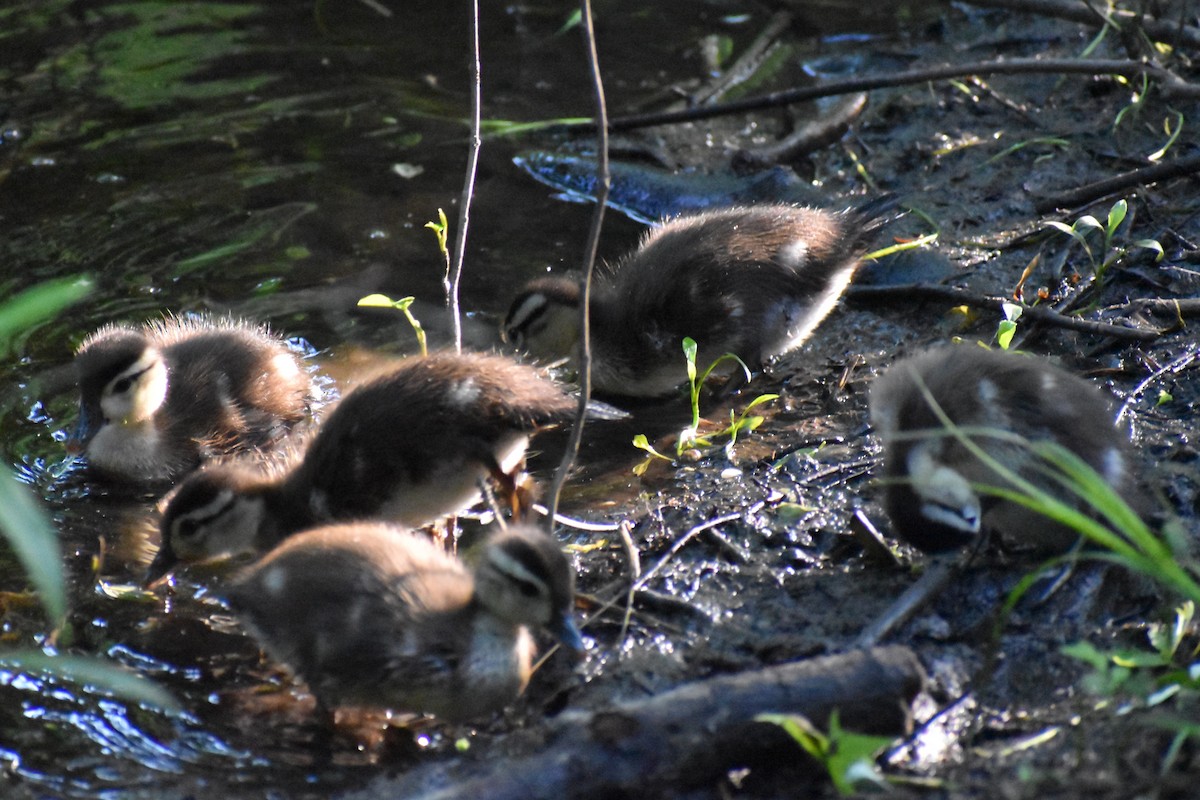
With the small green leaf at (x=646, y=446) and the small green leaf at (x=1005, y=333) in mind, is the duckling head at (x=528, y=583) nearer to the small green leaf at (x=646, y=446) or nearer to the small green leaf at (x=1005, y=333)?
the small green leaf at (x=646, y=446)

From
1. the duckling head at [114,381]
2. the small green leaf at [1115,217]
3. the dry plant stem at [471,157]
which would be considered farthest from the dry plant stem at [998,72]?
the duckling head at [114,381]

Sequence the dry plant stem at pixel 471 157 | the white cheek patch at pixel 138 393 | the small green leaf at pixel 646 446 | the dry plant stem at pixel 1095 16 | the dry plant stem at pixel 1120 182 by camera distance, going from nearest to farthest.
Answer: the dry plant stem at pixel 471 157 < the small green leaf at pixel 646 446 < the white cheek patch at pixel 138 393 < the dry plant stem at pixel 1120 182 < the dry plant stem at pixel 1095 16

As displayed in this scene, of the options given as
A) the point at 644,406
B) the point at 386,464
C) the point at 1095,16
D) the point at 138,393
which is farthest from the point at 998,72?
the point at 138,393

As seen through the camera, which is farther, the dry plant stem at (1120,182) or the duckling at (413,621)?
the dry plant stem at (1120,182)

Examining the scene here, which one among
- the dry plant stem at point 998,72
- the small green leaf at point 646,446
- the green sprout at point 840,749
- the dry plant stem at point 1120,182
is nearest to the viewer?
the green sprout at point 840,749

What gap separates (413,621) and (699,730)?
96 centimetres

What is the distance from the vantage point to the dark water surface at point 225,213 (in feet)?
12.1

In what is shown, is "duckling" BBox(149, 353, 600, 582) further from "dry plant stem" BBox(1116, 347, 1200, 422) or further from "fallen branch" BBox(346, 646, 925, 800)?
"dry plant stem" BBox(1116, 347, 1200, 422)

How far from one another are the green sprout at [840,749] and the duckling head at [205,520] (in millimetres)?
2180

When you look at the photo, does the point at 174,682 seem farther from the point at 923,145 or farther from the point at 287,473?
the point at 923,145

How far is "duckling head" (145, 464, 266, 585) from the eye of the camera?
4.38 m

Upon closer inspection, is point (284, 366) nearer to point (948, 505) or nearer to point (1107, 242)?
point (948, 505)

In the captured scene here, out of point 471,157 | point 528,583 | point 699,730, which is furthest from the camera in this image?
point 471,157

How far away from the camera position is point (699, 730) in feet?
9.77
